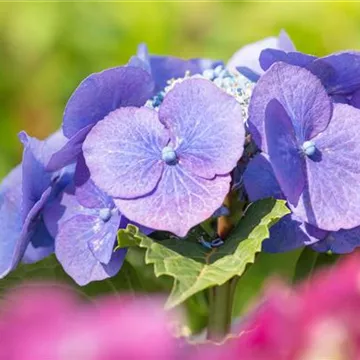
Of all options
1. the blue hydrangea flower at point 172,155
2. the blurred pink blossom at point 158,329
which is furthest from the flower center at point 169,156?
the blurred pink blossom at point 158,329

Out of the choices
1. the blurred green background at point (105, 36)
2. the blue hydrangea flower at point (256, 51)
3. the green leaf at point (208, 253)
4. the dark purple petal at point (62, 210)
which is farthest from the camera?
the blurred green background at point (105, 36)

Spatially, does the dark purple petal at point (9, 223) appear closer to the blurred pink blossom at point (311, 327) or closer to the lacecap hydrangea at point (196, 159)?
the lacecap hydrangea at point (196, 159)

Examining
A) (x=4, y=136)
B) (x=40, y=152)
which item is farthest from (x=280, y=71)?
(x=4, y=136)

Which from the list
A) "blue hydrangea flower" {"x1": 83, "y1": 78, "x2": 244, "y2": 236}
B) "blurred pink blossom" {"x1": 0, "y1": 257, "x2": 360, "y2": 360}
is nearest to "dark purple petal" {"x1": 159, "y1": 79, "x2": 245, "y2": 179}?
"blue hydrangea flower" {"x1": 83, "y1": 78, "x2": 244, "y2": 236}

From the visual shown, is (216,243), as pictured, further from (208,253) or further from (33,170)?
(33,170)

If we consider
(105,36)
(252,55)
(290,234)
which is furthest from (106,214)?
(105,36)

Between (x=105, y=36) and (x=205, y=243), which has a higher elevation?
(x=205, y=243)

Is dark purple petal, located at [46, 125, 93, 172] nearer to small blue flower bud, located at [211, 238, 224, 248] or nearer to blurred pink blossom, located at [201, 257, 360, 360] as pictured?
small blue flower bud, located at [211, 238, 224, 248]
